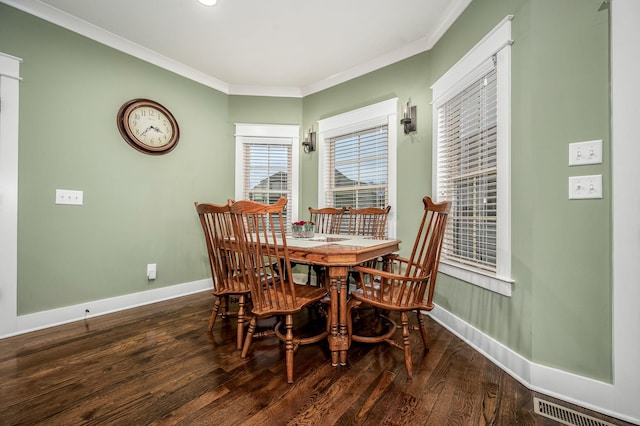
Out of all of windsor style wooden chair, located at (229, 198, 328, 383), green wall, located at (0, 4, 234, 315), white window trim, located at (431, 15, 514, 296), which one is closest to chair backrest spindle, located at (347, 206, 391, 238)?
white window trim, located at (431, 15, 514, 296)

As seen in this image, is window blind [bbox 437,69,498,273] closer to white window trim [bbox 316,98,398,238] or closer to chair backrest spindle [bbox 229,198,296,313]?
white window trim [bbox 316,98,398,238]

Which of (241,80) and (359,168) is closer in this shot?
(359,168)

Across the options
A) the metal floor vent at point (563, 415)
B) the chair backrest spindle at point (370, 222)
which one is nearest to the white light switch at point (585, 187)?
the metal floor vent at point (563, 415)

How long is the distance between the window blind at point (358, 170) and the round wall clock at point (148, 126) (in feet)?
6.65

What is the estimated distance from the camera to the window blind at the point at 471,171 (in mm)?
1908

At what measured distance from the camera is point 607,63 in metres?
1.33

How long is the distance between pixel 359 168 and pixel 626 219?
94.2 inches

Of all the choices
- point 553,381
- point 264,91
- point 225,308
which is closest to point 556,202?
point 553,381

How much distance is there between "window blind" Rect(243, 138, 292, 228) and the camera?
3.85 m

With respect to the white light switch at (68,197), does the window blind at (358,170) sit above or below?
above

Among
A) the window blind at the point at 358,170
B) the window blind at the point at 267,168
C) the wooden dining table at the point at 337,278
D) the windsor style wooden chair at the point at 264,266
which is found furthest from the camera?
the window blind at the point at 267,168

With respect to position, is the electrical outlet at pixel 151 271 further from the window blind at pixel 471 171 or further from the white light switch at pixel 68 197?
the window blind at pixel 471 171

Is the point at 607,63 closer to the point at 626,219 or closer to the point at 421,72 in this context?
the point at 626,219

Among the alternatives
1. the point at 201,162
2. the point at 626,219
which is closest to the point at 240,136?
the point at 201,162
